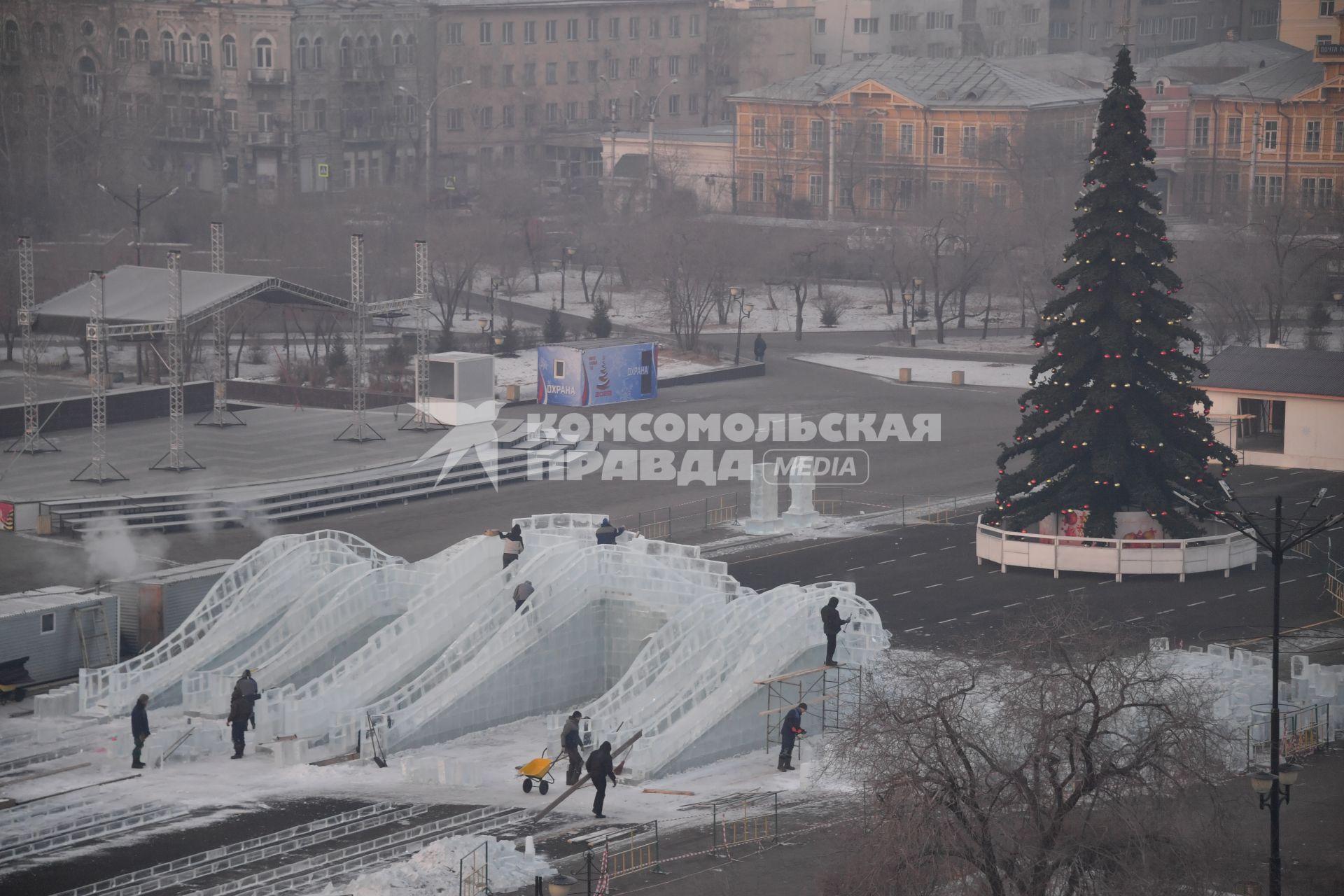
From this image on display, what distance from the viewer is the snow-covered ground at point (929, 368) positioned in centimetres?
7469

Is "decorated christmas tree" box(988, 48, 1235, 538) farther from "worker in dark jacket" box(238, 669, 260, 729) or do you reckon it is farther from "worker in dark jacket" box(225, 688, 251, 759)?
"worker in dark jacket" box(225, 688, 251, 759)

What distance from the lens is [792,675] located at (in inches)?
1372

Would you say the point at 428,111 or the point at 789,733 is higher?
the point at 428,111

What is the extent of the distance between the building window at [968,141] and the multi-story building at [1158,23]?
4264cm

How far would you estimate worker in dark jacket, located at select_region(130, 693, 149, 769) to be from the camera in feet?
109

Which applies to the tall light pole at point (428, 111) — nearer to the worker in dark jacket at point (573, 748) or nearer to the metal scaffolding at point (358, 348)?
the metal scaffolding at point (358, 348)

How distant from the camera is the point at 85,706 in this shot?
36781 millimetres

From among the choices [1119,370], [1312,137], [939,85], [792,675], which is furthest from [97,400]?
[1312,137]

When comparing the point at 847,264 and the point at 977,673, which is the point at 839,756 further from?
the point at 847,264

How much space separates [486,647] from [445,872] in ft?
32.5

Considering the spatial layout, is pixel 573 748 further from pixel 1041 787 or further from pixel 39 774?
pixel 1041 787

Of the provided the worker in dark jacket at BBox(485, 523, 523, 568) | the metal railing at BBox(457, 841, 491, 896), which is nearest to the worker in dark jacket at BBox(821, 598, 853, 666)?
the worker in dark jacket at BBox(485, 523, 523, 568)

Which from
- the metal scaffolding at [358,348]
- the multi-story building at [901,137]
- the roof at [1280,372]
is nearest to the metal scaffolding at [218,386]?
the metal scaffolding at [358,348]

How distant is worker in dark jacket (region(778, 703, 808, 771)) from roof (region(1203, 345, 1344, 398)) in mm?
27518
